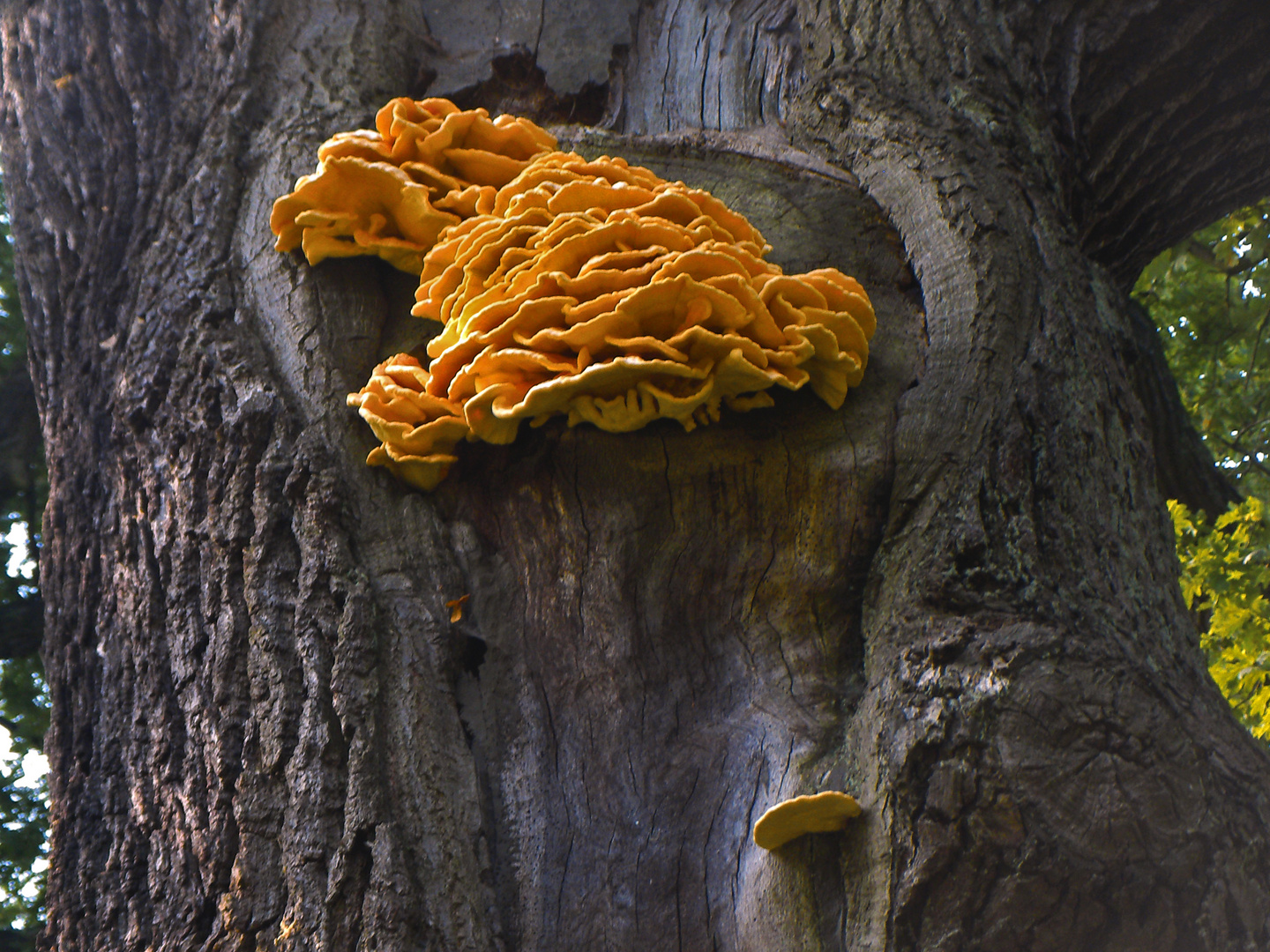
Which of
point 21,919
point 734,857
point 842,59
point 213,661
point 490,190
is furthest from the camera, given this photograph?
point 21,919

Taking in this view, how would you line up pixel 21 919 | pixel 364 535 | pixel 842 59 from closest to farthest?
pixel 364 535, pixel 842 59, pixel 21 919

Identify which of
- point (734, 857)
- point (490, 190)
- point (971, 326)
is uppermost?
point (490, 190)

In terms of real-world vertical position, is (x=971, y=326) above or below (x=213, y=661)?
above

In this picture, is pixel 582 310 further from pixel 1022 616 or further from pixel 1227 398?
pixel 1227 398

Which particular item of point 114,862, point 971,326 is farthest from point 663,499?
point 114,862

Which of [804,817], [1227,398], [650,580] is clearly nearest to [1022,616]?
[804,817]

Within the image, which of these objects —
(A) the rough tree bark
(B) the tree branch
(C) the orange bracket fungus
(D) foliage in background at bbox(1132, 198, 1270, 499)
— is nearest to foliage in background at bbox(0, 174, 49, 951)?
(A) the rough tree bark

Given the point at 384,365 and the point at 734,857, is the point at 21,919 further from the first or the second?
the point at 734,857

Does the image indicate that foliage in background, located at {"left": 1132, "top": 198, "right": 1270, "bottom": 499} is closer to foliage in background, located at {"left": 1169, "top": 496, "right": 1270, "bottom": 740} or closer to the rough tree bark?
foliage in background, located at {"left": 1169, "top": 496, "right": 1270, "bottom": 740}
